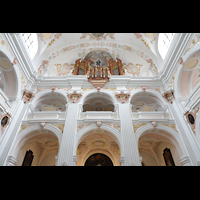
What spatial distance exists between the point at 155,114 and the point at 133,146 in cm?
307

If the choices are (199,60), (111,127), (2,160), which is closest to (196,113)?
(199,60)

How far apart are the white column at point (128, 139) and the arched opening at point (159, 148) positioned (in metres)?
1.20

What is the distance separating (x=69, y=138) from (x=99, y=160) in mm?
4356

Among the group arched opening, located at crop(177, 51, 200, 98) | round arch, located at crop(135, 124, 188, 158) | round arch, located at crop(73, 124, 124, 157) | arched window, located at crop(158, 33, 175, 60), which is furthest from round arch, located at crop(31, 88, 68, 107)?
arched window, located at crop(158, 33, 175, 60)

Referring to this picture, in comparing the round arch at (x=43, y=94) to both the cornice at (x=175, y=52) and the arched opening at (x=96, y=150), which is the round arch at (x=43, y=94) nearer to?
the arched opening at (x=96, y=150)

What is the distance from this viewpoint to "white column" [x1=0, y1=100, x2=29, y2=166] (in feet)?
23.8

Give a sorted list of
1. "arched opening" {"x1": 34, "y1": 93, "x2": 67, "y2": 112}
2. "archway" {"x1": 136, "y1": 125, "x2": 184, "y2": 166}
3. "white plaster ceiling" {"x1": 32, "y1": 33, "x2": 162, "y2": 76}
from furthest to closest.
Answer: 1. "white plaster ceiling" {"x1": 32, "y1": 33, "x2": 162, "y2": 76}
2. "arched opening" {"x1": 34, "y1": 93, "x2": 67, "y2": 112}
3. "archway" {"x1": 136, "y1": 125, "x2": 184, "y2": 166}

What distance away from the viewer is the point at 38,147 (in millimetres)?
10867

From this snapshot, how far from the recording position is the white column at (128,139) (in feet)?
23.4

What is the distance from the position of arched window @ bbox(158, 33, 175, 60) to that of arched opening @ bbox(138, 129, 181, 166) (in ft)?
20.8

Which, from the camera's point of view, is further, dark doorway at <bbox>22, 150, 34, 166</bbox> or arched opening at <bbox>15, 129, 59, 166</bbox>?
dark doorway at <bbox>22, 150, 34, 166</bbox>

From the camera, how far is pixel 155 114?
31.0 feet

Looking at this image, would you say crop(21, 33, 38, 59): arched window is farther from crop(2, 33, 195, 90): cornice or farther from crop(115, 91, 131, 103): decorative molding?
crop(115, 91, 131, 103): decorative molding

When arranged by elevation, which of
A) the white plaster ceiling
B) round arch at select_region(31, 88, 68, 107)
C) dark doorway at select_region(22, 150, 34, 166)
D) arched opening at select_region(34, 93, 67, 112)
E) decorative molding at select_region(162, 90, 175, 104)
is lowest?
dark doorway at select_region(22, 150, 34, 166)
